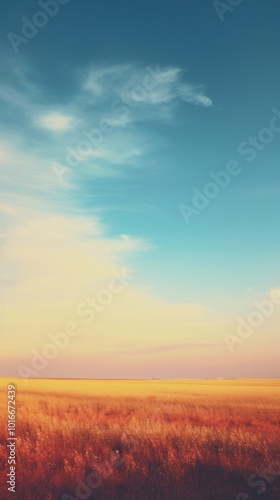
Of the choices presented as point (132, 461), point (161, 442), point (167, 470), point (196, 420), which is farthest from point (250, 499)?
point (196, 420)

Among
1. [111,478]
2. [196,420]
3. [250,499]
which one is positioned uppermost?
[196,420]

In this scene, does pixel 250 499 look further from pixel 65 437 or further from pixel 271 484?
pixel 65 437

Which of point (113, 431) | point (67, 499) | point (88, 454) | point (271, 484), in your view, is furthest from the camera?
point (113, 431)

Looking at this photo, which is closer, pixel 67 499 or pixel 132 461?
pixel 67 499

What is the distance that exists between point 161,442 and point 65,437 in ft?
8.93

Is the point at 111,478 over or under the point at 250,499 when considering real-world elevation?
over

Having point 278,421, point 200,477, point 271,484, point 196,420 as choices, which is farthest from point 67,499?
point 278,421

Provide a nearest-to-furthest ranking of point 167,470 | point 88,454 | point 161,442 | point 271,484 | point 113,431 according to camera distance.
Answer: point 271,484 < point 167,470 < point 88,454 < point 161,442 < point 113,431

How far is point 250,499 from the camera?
794 cm

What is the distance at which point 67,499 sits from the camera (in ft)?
26.0

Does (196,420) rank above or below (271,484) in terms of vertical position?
above

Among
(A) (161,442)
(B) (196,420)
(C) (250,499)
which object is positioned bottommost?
(C) (250,499)

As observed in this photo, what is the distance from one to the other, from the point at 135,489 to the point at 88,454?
2.21 metres

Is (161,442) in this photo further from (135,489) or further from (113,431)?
(135,489)
